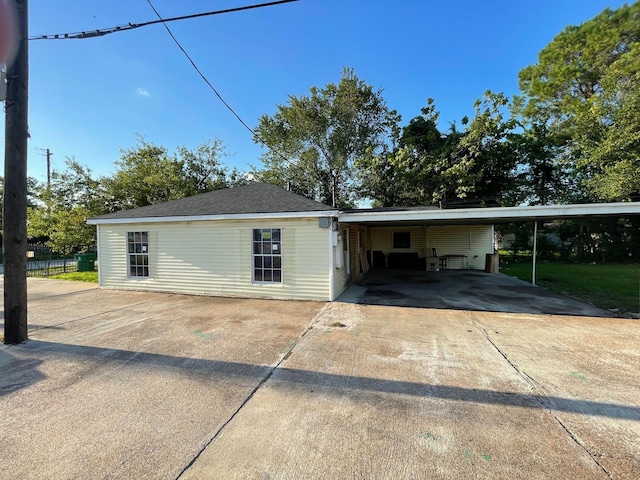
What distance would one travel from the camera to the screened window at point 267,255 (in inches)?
313

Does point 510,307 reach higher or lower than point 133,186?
lower

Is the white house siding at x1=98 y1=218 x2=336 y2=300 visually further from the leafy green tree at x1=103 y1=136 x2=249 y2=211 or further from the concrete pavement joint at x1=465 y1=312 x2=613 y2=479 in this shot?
the leafy green tree at x1=103 y1=136 x2=249 y2=211

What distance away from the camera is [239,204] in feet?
28.0

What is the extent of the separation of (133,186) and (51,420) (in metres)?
18.8

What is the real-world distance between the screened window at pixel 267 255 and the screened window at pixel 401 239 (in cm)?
966

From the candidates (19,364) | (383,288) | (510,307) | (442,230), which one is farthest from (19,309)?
(442,230)

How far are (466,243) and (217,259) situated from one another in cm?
1280

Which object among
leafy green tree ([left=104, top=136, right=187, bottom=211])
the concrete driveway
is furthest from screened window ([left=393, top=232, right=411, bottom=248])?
leafy green tree ([left=104, top=136, right=187, bottom=211])

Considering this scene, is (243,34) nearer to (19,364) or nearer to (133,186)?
(19,364)

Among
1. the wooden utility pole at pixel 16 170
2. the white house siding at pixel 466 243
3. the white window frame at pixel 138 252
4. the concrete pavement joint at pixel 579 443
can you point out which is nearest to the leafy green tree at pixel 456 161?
the white house siding at pixel 466 243

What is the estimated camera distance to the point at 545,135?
19.3 metres

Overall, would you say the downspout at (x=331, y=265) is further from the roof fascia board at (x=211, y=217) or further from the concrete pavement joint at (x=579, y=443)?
the concrete pavement joint at (x=579, y=443)

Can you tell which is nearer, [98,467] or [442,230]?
[98,467]

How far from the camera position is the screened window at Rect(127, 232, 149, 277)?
9211 mm
